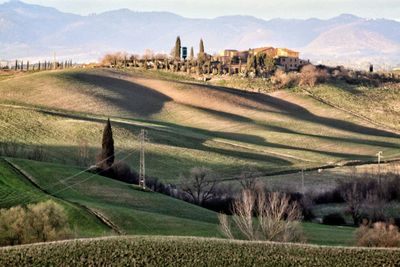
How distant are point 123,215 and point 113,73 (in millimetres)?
114369

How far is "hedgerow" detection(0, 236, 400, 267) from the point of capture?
2534 cm

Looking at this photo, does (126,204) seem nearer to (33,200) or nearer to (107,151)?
(33,200)

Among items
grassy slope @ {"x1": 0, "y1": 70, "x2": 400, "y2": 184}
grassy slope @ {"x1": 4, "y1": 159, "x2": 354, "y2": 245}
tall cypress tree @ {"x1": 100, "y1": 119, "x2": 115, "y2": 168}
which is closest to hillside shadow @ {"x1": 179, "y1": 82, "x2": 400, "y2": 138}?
grassy slope @ {"x1": 0, "y1": 70, "x2": 400, "y2": 184}

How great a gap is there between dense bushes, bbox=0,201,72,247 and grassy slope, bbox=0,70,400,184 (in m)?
40.6

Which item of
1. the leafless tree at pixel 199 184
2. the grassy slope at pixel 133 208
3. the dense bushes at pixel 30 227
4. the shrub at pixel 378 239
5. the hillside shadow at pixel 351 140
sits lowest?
the leafless tree at pixel 199 184

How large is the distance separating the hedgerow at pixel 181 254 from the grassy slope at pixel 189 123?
51.9 meters

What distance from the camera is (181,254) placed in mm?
25734

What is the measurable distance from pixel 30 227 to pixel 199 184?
37682 millimetres

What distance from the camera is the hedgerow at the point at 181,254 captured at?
25.3m

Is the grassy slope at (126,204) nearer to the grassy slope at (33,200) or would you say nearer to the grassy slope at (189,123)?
the grassy slope at (33,200)

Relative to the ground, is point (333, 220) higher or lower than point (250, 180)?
lower

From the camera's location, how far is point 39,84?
13675 cm

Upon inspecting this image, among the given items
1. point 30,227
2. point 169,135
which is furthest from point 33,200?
point 169,135

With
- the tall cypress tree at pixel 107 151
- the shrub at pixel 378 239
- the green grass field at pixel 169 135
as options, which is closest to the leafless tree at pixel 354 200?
the green grass field at pixel 169 135
